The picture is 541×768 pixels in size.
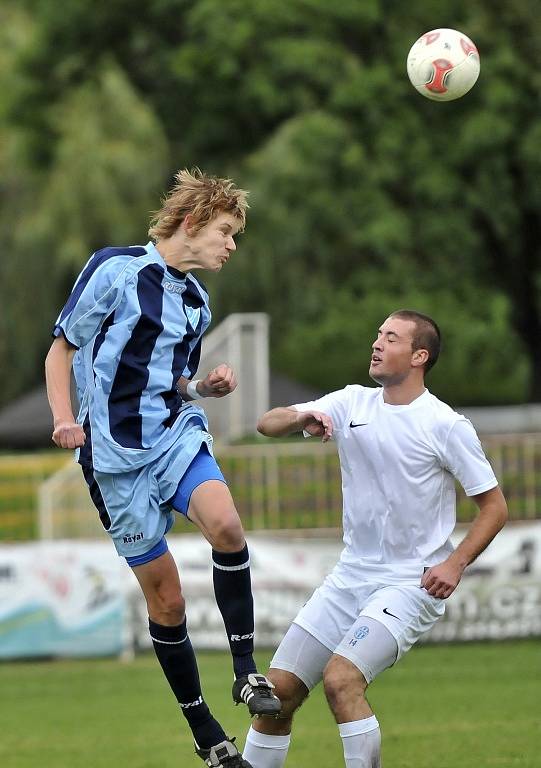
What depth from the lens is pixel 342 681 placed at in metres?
6.14

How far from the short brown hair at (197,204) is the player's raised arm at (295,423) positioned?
2.92ft

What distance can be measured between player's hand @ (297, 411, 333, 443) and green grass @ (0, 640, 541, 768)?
264 centimetres

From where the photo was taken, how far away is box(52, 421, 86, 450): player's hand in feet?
19.2

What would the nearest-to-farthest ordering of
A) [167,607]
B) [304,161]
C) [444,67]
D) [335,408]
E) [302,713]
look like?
[167,607] → [335,408] → [444,67] → [302,713] → [304,161]

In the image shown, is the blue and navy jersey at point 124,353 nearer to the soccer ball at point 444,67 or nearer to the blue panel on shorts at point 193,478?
the blue panel on shorts at point 193,478

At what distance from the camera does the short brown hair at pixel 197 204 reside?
20.5 ft

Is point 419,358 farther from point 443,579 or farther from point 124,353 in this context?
point 124,353

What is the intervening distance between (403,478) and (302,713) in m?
6.30

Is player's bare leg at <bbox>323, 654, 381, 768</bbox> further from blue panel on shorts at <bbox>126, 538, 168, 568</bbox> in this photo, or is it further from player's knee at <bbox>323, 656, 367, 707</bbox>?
blue panel on shorts at <bbox>126, 538, 168, 568</bbox>

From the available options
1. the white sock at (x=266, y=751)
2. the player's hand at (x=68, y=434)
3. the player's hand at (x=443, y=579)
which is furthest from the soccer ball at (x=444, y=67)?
the white sock at (x=266, y=751)

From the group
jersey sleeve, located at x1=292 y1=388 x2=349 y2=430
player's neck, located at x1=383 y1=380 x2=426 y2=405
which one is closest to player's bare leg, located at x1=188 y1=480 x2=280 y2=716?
jersey sleeve, located at x1=292 y1=388 x2=349 y2=430

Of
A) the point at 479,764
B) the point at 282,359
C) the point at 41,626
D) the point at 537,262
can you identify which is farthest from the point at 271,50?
the point at 479,764

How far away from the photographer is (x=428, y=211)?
85.2ft

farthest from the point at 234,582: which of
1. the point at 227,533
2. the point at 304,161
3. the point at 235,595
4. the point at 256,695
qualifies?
the point at 304,161
